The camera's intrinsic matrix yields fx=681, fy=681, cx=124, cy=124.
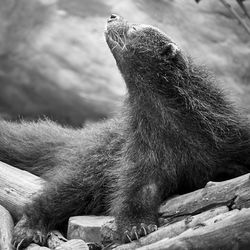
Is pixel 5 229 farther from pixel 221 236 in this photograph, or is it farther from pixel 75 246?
pixel 221 236

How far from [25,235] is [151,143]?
1277mm

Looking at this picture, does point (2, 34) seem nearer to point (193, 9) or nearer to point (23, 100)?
point (23, 100)

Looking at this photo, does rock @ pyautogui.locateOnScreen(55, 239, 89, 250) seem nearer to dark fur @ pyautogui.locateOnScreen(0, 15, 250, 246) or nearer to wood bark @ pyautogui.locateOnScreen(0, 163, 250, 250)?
wood bark @ pyautogui.locateOnScreen(0, 163, 250, 250)

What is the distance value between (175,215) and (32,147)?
2653 millimetres

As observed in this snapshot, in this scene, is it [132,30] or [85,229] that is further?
[132,30]

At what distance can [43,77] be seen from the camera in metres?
9.61

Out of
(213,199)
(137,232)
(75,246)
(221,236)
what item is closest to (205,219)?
(213,199)

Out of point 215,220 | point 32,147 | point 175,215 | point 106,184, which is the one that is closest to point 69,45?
point 32,147

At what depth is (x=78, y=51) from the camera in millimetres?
9656

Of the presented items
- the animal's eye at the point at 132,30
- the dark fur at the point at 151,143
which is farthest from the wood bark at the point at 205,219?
the animal's eye at the point at 132,30

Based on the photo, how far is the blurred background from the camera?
9547 millimetres

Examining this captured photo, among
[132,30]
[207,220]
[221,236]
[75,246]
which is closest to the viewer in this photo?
[221,236]

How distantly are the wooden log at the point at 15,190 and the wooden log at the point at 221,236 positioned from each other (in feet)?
7.71

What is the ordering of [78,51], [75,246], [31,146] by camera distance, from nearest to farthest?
[75,246] → [31,146] → [78,51]
